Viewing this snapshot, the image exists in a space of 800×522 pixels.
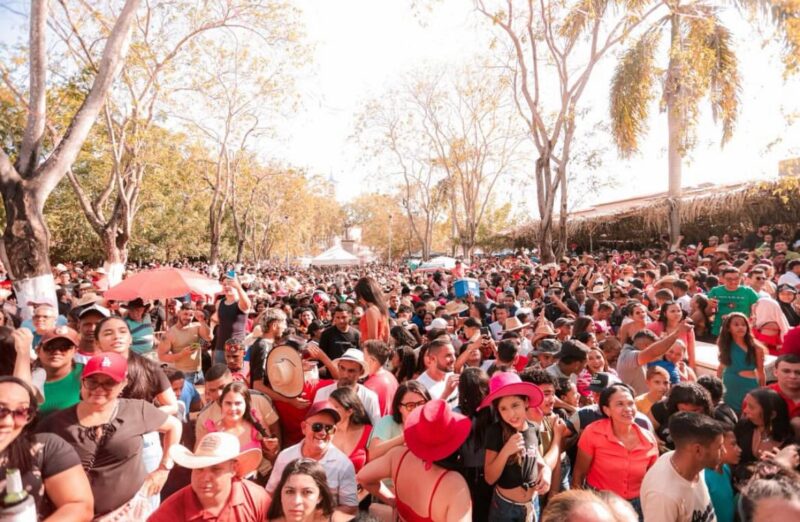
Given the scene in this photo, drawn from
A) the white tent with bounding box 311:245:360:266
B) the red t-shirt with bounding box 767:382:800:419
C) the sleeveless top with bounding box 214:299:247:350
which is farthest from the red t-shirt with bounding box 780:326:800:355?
the white tent with bounding box 311:245:360:266

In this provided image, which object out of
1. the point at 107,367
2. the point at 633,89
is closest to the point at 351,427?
the point at 107,367

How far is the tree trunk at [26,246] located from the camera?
5879 millimetres

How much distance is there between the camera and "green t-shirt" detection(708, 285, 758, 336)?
6.30m

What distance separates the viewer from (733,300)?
21.0 ft

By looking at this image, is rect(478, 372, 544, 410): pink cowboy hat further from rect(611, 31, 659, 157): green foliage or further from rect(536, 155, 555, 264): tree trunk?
rect(611, 31, 659, 157): green foliage

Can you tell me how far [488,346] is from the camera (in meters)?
5.71

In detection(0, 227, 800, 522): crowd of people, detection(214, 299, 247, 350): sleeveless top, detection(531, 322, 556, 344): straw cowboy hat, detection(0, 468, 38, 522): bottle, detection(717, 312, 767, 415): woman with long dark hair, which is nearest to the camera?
detection(0, 468, 38, 522): bottle

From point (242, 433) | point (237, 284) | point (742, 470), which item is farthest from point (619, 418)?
point (237, 284)

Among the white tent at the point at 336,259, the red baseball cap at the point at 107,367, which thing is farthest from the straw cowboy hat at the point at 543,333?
the white tent at the point at 336,259

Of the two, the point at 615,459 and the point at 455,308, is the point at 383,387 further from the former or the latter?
the point at 455,308

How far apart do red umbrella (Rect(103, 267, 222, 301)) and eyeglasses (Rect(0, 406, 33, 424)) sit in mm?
4146

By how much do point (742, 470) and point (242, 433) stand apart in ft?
10.1

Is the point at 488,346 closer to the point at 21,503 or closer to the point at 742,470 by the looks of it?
the point at 742,470

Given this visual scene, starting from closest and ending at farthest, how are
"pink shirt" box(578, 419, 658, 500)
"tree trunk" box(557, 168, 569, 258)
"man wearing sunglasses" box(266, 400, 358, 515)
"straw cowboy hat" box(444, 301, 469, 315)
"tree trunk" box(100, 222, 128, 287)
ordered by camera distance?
"man wearing sunglasses" box(266, 400, 358, 515)
"pink shirt" box(578, 419, 658, 500)
"straw cowboy hat" box(444, 301, 469, 315)
"tree trunk" box(100, 222, 128, 287)
"tree trunk" box(557, 168, 569, 258)
